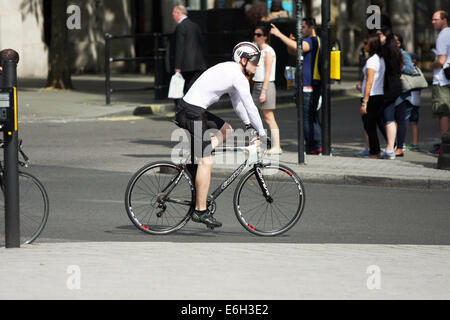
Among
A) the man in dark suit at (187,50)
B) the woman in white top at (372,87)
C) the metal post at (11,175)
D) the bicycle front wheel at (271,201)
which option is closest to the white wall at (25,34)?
the man in dark suit at (187,50)

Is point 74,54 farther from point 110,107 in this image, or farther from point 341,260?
point 341,260

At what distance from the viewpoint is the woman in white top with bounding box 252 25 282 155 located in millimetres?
13453

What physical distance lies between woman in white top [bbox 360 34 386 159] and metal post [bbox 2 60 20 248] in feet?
21.6

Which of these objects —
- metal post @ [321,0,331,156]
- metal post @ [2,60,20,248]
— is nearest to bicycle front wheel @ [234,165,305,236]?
metal post @ [2,60,20,248]

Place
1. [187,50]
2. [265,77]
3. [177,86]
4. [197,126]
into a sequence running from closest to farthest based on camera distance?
[197,126] < [265,77] < [177,86] < [187,50]

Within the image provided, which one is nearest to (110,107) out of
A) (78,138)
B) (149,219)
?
(78,138)

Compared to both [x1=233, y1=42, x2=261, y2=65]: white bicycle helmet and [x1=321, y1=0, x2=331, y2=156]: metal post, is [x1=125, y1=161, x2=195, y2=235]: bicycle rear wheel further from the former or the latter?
[x1=321, y1=0, x2=331, y2=156]: metal post

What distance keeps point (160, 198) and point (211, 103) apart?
0.92 meters

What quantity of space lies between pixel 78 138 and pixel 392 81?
5.44 metres

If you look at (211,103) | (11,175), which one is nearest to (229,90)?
(211,103)

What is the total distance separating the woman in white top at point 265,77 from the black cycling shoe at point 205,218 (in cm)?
469

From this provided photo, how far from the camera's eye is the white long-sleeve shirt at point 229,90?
876cm

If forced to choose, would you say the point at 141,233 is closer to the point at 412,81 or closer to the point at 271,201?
the point at 271,201

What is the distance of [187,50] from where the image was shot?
17.0 m
